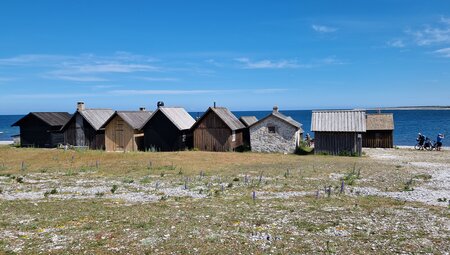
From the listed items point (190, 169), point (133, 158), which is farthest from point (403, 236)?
point (133, 158)

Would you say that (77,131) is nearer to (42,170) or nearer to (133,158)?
(133,158)

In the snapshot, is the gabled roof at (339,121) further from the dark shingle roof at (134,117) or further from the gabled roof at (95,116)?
the gabled roof at (95,116)

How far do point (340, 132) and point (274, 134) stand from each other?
740cm

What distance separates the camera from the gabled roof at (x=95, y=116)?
161 ft

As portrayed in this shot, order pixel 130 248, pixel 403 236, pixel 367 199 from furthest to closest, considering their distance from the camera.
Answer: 1. pixel 367 199
2. pixel 403 236
3. pixel 130 248

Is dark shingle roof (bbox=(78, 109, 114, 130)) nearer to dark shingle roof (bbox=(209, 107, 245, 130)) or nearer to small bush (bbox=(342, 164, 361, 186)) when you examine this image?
dark shingle roof (bbox=(209, 107, 245, 130))

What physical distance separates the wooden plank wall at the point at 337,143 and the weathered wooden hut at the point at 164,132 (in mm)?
16073

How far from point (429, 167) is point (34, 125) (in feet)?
159

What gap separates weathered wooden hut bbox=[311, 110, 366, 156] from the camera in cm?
4034

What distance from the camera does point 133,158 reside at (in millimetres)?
38094

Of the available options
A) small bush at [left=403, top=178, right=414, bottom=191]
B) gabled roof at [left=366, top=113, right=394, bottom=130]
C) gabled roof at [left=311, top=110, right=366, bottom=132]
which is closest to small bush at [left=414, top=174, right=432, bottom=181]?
small bush at [left=403, top=178, right=414, bottom=191]

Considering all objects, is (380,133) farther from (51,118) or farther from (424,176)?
(51,118)

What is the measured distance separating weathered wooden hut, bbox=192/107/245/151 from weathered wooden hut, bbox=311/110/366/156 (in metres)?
9.63

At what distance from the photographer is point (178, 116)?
4831 cm
